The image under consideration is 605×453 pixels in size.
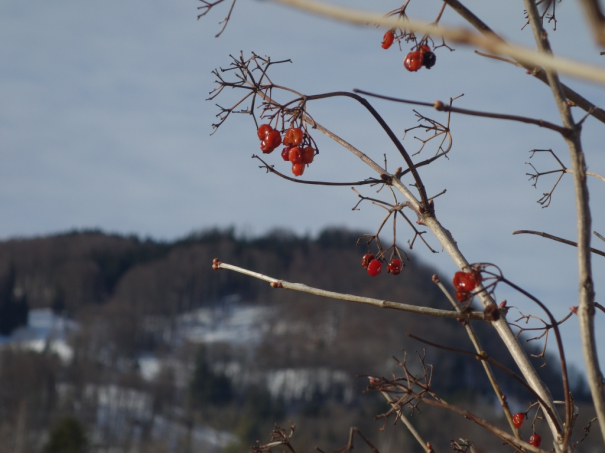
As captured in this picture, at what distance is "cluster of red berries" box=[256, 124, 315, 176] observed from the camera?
1.55 meters

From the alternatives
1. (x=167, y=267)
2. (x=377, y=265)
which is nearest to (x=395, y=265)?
(x=377, y=265)

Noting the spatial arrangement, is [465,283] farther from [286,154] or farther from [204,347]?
[204,347]

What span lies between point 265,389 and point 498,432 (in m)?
64.6

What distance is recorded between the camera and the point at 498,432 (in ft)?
2.97

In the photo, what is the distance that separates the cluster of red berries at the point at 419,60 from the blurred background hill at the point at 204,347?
103 feet

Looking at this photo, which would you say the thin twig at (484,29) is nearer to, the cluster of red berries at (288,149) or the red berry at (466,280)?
the red berry at (466,280)

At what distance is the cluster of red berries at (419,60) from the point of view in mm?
1518

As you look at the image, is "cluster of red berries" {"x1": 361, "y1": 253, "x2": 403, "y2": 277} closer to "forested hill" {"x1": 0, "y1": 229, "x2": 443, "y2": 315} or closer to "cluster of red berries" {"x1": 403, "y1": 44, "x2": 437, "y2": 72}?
"cluster of red berries" {"x1": 403, "y1": 44, "x2": 437, "y2": 72}

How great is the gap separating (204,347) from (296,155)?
6843 cm

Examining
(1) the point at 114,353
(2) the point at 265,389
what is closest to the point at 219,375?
Result: (2) the point at 265,389

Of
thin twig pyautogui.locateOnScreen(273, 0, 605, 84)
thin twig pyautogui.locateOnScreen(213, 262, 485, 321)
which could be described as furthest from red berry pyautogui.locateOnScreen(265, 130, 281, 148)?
thin twig pyautogui.locateOnScreen(273, 0, 605, 84)

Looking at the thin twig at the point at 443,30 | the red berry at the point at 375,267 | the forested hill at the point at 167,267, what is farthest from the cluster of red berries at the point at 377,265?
the forested hill at the point at 167,267

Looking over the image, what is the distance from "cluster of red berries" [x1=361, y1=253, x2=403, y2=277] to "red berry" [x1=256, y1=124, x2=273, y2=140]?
461 millimetres

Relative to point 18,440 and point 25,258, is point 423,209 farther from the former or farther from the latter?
point 25,258
